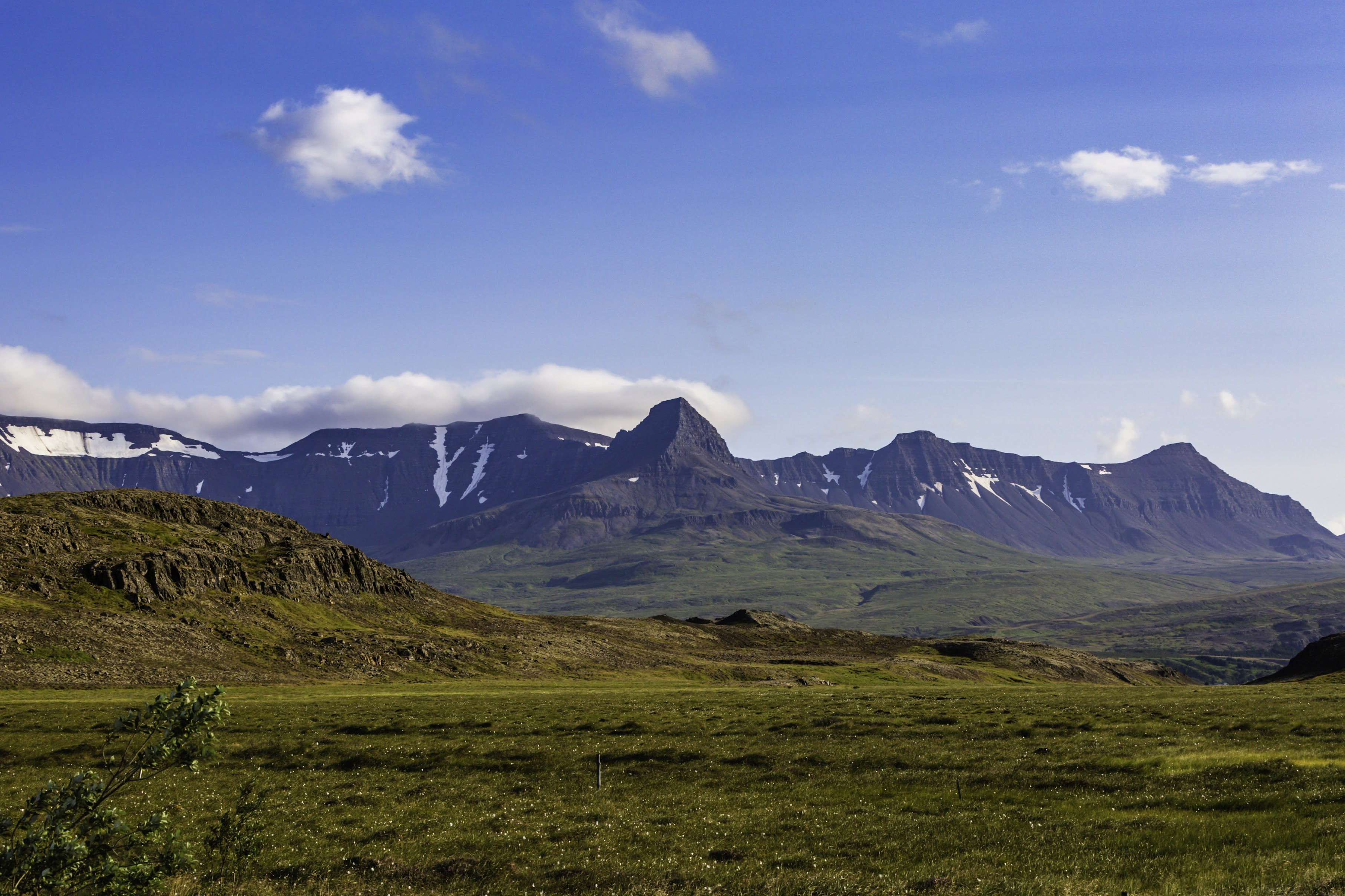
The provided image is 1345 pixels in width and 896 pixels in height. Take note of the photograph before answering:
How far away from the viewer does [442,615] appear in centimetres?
17800

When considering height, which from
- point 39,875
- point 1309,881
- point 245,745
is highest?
point 39,875

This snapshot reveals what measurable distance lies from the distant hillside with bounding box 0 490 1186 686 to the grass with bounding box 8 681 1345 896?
52.2m

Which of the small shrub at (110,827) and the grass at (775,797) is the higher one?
the small shrub at (110,827)

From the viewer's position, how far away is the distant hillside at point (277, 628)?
352 feet

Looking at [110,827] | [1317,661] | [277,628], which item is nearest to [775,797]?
[110,827]

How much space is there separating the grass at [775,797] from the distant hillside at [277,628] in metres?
52.2

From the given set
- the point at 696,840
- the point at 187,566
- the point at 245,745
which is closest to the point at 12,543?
the point at 187,566

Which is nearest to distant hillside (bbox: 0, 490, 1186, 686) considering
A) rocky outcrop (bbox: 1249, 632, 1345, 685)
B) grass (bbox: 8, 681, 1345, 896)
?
rocky outcrop (bbox: 1249, 632, 1345, 685)

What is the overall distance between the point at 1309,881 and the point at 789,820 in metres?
14.0

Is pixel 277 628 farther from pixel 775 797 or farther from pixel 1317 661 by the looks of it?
pixel 1317 661

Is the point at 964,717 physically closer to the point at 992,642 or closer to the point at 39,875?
the point at 39,875

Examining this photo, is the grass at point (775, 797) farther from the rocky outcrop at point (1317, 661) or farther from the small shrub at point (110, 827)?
the rocky outcrop at point (1317, 661)

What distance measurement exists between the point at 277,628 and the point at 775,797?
12039 cm

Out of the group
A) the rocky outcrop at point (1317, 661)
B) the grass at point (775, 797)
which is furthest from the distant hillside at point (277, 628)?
the grass at point (775, 797)
